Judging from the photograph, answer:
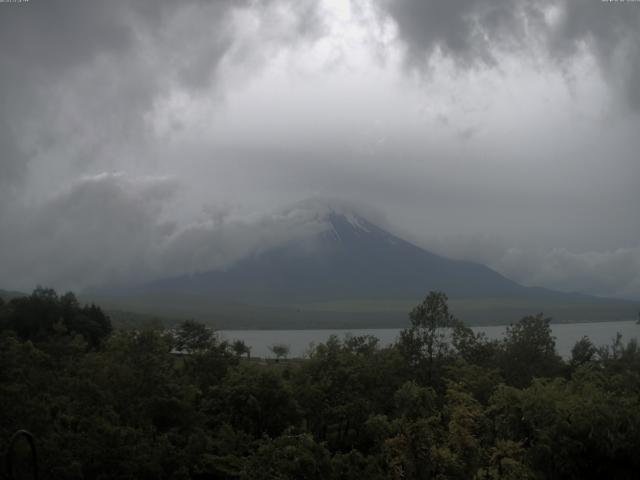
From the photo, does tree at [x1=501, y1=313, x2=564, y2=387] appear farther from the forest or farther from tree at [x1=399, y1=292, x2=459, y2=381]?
tree at [x1=399, y1=292, x2=459, y2=381]

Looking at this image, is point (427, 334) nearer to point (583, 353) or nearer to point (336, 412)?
point (336, 412)

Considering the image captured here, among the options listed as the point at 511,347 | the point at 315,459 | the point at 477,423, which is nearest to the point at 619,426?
the point at 477,423

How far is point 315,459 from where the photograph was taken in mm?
20766

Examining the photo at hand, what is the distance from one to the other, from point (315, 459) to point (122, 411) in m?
12.3

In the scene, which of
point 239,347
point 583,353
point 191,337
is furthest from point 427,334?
point 239,347

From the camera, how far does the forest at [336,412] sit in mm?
20484

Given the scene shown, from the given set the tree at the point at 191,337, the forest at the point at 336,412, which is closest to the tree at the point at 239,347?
the tree at the point at 191,337

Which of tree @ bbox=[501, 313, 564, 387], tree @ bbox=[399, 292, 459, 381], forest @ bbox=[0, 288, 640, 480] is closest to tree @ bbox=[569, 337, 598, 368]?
forest @ bbox=[0, 288, 640, 480]

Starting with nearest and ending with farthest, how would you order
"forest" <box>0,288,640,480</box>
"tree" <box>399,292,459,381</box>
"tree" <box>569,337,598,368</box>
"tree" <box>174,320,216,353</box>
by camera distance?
1. "forest" <box>0,288,640,480</box>
2. "tree" <box>399,292,459,381</box>
3. "tree" <box>569,337,598,368</box>
4. "tree" <box>174,320,216,353</box>

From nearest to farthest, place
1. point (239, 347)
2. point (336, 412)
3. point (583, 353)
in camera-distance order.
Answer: point (336, 412) < point (583, 353) < point (239, 347)

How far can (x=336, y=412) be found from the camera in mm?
29953

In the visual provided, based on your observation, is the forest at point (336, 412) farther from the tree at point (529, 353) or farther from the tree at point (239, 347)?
the tree at point (239, 347)

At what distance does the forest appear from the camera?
20484mm

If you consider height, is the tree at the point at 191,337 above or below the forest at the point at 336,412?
above
